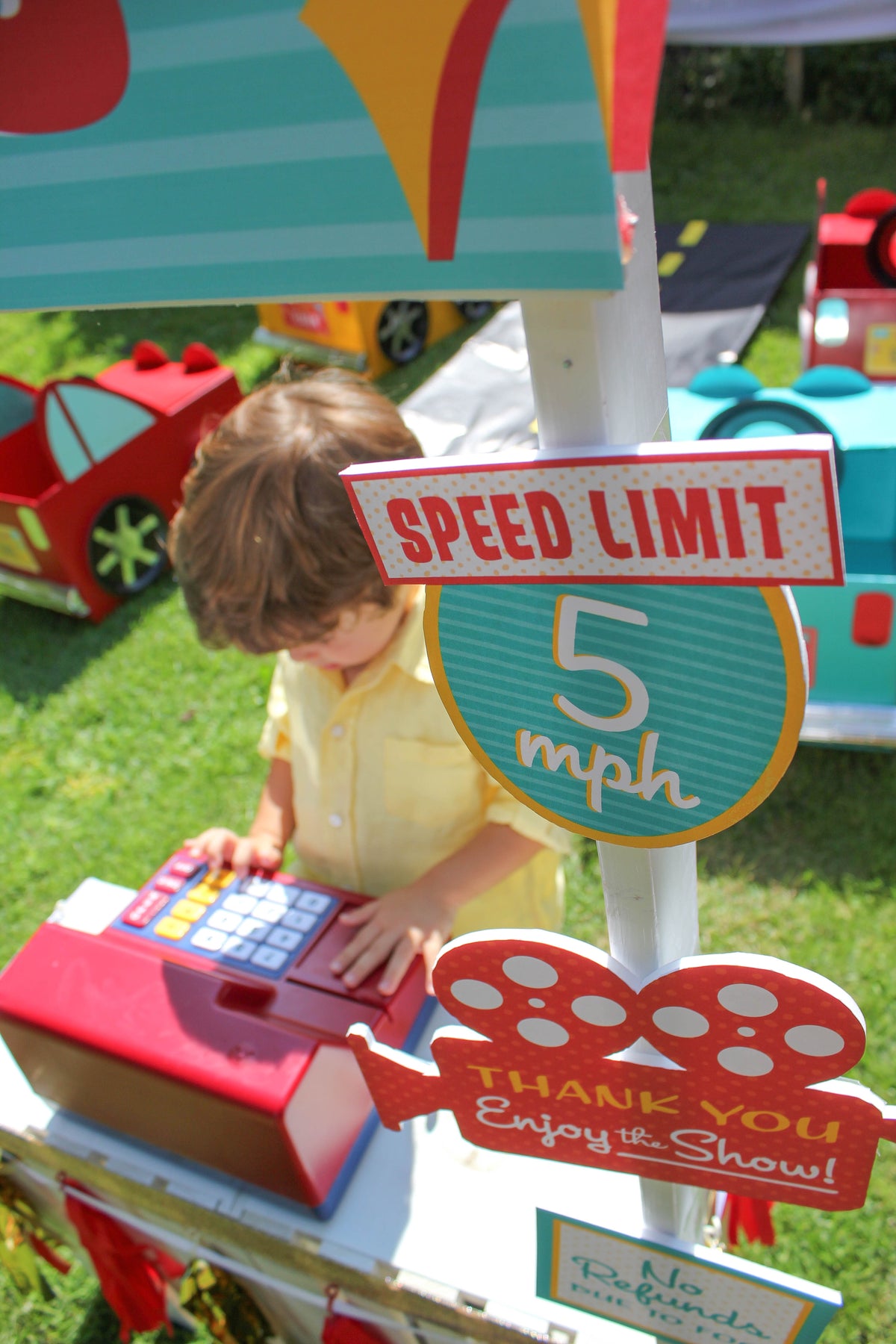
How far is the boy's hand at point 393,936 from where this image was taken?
34.5 inches

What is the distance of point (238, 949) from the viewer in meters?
0.92

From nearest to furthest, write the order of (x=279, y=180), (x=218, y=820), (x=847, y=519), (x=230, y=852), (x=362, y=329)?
(x=279, y=180) < (x=230, y=852) < (x=847, y=519) < (x=218, y=820) < (x=362, y=329)

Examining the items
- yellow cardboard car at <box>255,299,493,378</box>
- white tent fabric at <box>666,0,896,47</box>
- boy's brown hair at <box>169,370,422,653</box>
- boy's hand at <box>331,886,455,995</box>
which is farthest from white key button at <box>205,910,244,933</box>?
white tent fabric at <box>666,0,896,47</box>

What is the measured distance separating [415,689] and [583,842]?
982 millimetres

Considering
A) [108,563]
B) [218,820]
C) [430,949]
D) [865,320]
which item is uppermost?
[430,949]

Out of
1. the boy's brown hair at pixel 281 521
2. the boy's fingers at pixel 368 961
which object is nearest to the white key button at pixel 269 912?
the boy's fingers at pixel 368 961

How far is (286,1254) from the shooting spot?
0.88 metres

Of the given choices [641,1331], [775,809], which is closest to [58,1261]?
[641,1331]

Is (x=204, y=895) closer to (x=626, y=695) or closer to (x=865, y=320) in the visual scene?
(x=626, y=695)

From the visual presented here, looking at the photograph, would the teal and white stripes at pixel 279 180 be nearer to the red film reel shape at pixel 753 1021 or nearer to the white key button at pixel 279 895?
the red film reel shape at pixel 753 1021

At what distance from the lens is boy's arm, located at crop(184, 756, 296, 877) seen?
1.03 m

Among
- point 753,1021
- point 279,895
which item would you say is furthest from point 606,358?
point 279,895

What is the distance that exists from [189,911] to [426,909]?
9.1 inches

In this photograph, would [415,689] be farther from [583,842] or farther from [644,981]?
[583,842]
